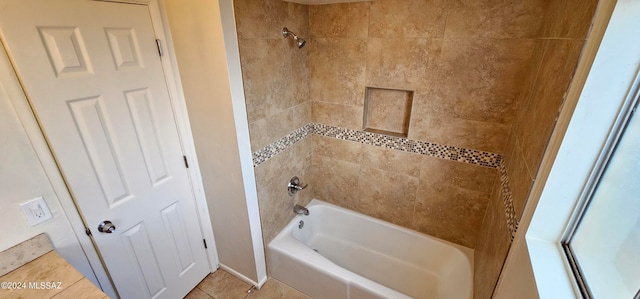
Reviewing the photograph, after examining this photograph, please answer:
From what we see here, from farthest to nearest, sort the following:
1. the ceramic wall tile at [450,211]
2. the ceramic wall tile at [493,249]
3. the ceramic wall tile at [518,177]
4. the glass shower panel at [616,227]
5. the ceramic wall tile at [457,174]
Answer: the ceramic wall tile at [450,211] < the ceramic wall tile at [457,174] < the ceramic wall tile at [493,249] < the ceramic wall tile at [518,177] < the glass shower panel at [616,227]

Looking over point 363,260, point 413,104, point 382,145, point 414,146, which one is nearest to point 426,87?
point 413,104

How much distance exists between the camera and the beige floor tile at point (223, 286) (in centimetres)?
191

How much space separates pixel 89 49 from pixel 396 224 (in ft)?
7.26

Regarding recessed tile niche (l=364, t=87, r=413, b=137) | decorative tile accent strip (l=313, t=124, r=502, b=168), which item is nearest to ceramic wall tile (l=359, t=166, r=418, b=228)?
decorative tile accent strip (l=313, t=124, r=502, b=168)

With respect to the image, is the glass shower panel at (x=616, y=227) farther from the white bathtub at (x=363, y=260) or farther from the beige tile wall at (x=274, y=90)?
the beige tile wall at (x=274, y=90)

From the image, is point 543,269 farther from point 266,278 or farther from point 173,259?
point 173,259

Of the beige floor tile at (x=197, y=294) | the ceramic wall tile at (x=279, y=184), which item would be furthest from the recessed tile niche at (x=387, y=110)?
the beige floor tile at (x=197, y=294)

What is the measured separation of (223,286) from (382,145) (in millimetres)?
1634

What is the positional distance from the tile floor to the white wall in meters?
0.09

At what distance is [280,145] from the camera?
72.0 inches

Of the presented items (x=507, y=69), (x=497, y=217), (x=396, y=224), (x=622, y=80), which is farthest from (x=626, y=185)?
(x=396, y=224)

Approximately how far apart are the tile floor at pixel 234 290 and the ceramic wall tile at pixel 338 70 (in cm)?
148

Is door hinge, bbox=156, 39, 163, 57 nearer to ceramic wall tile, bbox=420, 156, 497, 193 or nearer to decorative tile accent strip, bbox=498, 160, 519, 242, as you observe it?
ceramic wall tile, bbox=420, 156, 497, 193

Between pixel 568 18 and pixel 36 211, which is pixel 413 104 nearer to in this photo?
pixel 568 18
